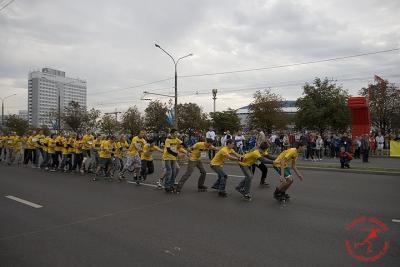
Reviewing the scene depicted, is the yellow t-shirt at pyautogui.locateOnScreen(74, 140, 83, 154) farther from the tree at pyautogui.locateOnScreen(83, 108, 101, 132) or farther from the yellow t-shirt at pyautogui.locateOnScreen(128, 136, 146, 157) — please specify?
the tree at pyautogui.locateOnScreen(83, 108, 101, 132)

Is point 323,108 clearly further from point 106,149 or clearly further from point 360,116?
point 106,149

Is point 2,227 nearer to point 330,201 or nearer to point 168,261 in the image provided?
point 168,261

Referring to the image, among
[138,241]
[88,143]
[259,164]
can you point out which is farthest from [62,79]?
[138,241]

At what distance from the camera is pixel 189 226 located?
7.07m

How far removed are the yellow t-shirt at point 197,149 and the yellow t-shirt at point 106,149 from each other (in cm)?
422

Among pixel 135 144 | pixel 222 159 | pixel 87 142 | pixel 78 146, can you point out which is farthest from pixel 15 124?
pixel 222 159

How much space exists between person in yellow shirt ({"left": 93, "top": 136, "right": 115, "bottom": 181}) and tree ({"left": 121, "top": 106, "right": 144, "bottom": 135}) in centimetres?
4999

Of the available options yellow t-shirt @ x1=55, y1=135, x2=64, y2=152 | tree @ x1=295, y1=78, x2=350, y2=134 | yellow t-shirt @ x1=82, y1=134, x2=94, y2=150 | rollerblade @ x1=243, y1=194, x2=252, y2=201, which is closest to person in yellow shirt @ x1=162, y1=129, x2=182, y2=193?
rollerblade @ x1=243, y1=194, x2=252, y2=201

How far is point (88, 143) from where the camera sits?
15.7 metres

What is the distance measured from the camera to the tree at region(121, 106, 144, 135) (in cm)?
6525

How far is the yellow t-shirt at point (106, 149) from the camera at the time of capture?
14047 mm

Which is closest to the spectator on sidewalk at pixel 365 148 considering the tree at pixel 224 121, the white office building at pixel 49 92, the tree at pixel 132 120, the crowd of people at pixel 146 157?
the crowd of people at pixel 146 157

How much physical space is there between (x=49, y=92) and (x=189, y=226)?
2813 inches

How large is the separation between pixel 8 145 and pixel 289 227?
1996 centimetres
